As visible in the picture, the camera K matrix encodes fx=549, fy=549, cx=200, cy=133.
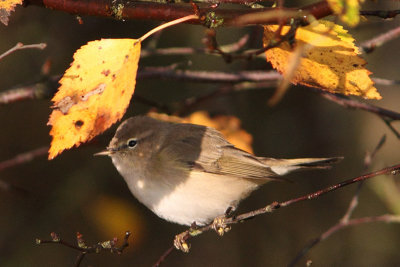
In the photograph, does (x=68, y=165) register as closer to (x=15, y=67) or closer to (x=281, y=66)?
(x=15, y=67)

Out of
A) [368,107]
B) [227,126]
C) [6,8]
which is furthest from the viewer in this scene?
[227,126]

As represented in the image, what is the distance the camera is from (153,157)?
356 cm

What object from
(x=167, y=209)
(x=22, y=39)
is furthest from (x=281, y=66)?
(x=22, y=39)

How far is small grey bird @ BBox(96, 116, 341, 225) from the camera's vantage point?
3.30m

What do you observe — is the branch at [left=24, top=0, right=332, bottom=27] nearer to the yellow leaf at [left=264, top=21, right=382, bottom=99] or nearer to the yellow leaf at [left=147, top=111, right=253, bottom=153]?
the yellow leaf at [left=264, top=21, right=382, bottom=99]

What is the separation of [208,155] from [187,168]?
7.9 inches

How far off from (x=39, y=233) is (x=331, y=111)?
3162 mm

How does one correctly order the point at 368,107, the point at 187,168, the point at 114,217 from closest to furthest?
1. the point at 368,107
2. the point at 187,168
3. the point at 114,217

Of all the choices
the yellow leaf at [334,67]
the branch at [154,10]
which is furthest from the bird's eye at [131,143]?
the yellow leaf at [334,67]

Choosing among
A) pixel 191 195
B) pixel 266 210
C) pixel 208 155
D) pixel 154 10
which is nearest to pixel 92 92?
pixel 154 10

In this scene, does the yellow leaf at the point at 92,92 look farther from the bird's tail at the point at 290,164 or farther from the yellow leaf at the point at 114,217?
the yellow leaf at the point at 114,217

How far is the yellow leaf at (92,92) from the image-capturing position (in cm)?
185

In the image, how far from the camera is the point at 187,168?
3.40 m

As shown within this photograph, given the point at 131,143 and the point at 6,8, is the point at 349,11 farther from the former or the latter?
the point at 131,143
